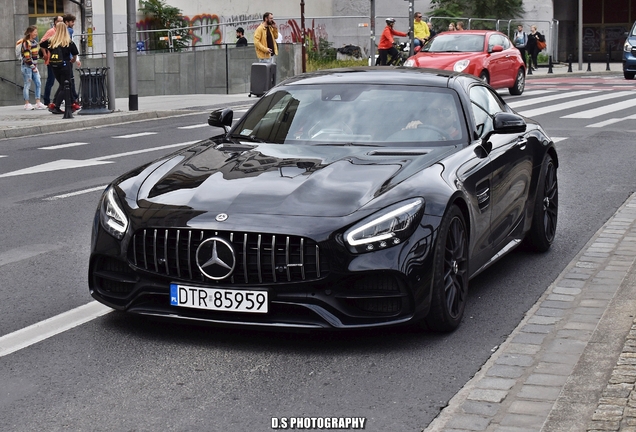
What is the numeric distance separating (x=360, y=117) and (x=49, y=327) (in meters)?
2.31

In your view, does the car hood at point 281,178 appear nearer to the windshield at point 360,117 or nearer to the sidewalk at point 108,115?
the windshield at point 360,117

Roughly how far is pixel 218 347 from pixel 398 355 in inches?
36.3

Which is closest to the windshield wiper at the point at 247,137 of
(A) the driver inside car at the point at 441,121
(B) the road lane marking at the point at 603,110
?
(A) the driver inside car at the point at 441,121

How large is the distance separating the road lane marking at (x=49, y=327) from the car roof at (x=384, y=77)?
214 centimetres

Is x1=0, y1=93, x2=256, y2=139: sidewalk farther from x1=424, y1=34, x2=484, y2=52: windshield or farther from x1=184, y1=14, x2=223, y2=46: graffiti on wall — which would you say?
x1=184, y1=14, x2=223, y2=46: graffiti on wall

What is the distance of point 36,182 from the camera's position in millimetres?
12594

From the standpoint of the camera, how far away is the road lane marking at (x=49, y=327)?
582cm

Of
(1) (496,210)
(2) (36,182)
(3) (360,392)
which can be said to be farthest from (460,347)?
(2) (36,182)

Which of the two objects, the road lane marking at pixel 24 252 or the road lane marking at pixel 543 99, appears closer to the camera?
the road lane marking at pixel 24 252

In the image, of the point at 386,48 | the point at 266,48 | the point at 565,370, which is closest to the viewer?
the point at 565,370

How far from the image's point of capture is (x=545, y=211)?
330 inches

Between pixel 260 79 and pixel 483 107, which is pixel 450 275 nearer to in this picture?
pixel 483 107

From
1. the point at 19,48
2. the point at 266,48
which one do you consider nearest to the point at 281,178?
the point at 266,48

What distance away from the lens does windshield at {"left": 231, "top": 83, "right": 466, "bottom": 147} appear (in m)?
6.91
